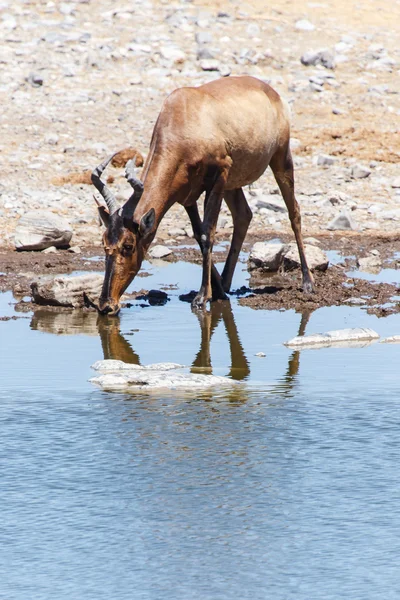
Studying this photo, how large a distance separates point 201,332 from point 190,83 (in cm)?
1462

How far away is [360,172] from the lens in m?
18.8

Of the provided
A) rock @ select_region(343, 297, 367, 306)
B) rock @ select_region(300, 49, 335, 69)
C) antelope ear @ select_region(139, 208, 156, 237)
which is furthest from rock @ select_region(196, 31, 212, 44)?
antelope ear @ select_region(139, 208, 156, 237)

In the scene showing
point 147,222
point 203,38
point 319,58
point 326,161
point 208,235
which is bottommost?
point 208,235

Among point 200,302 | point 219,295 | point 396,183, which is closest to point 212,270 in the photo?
point 219,295

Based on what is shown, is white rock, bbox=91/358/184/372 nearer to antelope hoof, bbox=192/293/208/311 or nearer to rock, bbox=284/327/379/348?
rock, bbox=284/327/379/348

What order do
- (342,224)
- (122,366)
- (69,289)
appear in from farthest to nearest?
1. (342,224)
2. (69,289)
3. (122,366)

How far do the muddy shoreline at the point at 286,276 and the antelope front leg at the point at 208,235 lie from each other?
473mm

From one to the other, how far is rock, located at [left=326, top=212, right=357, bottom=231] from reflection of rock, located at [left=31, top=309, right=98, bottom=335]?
244 inches

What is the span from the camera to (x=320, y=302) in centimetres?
1085

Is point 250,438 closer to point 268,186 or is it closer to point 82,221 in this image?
point 82,221

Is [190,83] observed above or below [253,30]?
below

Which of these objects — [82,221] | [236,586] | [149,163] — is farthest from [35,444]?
[82,221]

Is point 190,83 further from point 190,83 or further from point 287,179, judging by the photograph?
point 287,179

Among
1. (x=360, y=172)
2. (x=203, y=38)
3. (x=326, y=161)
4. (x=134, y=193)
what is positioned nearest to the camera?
(x=134, y=193)
